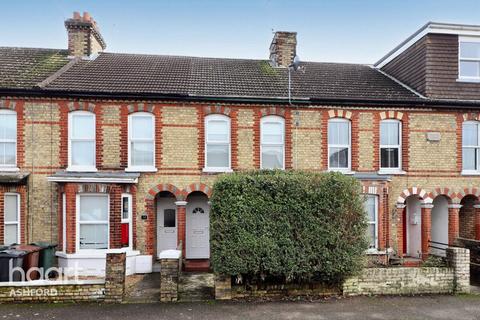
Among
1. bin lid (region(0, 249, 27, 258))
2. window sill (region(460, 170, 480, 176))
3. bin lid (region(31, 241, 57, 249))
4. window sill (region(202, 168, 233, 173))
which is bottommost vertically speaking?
bin lid (region(31, 241, 57, 249))

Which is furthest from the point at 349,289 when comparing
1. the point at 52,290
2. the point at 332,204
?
the point at 52,290

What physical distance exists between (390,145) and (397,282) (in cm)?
581

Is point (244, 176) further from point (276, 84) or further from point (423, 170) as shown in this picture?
point (423, 170)

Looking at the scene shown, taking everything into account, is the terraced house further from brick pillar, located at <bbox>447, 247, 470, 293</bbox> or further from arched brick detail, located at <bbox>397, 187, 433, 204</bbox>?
brick pillar, located at <bbox>447, 247, 470, 293</bbox>

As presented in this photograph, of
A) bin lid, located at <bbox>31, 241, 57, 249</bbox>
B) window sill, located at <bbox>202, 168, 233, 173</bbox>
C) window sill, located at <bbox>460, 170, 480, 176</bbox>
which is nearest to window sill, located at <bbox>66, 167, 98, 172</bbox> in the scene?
bin lid, located at <bbox>31, 241, 57, 249</bbox>

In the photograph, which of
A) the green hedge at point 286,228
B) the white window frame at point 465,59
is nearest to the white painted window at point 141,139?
the green hedge at point 286,228

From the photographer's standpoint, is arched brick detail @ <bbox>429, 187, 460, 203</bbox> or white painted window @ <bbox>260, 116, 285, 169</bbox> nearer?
white painted window @ <bbox>260, 116, 285, 169</bbox>

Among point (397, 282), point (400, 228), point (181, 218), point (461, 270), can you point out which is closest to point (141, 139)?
point (181, 218)

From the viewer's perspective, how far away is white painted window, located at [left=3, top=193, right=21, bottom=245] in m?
11.4

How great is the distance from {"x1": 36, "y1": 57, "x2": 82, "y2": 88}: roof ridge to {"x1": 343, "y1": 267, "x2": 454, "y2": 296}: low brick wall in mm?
11196

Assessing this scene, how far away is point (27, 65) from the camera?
44.3 feet

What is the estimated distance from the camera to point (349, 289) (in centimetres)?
877

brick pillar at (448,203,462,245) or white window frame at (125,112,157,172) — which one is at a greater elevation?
white window frame at (125,112,157,172)

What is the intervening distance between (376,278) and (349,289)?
75cm
